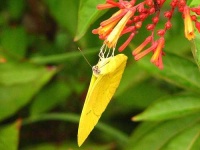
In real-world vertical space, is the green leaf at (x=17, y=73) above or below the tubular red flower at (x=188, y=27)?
below

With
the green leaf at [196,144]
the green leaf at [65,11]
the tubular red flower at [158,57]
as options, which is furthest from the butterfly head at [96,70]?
the green leaf at [65,11]

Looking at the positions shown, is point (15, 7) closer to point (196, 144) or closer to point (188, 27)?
point (196, 144)

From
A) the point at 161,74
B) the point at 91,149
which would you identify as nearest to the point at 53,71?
the point at 91,149

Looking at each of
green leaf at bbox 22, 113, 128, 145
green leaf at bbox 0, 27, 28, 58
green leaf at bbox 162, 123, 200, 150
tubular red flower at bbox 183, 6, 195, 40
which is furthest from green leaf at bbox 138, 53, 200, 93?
green leaf at bbox 0, 27, 28, 58

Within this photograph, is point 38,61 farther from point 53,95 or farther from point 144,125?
point 144,125

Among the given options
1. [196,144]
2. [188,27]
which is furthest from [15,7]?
[188,27]

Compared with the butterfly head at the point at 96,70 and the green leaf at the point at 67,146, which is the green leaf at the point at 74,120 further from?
the butterfly head at the point at 96,70
